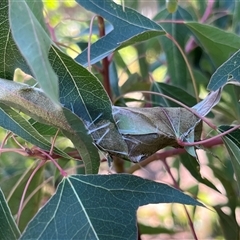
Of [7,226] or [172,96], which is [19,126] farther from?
[172,96]

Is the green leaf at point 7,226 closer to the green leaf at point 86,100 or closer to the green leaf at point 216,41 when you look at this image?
the green leaf at point 86,100

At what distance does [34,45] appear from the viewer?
12.0 inches

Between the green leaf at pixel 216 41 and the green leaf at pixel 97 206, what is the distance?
0.90ft

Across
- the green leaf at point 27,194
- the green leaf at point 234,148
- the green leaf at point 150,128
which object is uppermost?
the green leaf at point 150,128

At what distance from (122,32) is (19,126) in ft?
0.62

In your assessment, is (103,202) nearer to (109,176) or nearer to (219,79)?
(109,176)

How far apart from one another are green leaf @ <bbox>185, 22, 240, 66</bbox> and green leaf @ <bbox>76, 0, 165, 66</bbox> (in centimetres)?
12

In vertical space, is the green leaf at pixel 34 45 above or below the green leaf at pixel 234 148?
above

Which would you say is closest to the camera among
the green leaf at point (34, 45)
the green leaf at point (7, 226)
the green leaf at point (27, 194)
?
the green leaf at point (34, 45)

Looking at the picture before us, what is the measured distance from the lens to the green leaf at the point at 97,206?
386mm

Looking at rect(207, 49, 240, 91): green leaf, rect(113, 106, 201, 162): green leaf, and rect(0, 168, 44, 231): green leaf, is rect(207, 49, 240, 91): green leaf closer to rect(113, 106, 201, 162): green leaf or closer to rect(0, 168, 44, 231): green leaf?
rect(113, 106, 201, 162): green leaf

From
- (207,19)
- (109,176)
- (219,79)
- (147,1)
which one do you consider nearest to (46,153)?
(109,176)

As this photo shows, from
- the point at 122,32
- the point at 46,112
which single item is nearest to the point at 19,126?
the point at 46,112

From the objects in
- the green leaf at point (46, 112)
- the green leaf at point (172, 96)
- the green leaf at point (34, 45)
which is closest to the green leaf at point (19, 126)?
the green leaf at point (46, 112)
